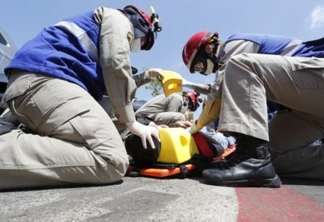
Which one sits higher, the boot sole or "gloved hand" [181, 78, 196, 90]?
"gloved hand" [181, 78, 196, 90]

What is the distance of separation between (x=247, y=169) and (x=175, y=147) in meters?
0.56

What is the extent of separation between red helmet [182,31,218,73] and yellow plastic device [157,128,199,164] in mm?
939

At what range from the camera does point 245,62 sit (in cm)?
184

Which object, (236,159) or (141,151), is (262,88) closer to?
(236,159)

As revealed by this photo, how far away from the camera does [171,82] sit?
8.42ft

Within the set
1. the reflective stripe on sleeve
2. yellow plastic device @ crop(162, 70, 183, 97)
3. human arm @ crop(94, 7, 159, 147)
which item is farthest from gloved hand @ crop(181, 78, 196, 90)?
the reflective stripe on sleeve

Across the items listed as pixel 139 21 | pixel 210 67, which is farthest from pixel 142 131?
pixel 210 67

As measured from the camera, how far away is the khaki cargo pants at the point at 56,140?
1.49 m

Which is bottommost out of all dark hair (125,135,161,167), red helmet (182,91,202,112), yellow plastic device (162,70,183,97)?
red helmet (182,91,202,112)

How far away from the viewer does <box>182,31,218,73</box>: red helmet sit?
2.71 m

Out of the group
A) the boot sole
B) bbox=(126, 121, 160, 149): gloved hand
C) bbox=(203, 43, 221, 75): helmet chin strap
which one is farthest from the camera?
bbox=(203, 43, 221, 75): helmet chin strap

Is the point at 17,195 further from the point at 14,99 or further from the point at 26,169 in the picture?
the point at 14,99

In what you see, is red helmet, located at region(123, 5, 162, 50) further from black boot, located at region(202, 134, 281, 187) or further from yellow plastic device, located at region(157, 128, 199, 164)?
black boot, located at region(202, 134, 281, 187)

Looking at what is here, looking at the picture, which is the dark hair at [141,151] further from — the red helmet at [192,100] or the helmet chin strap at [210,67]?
the red helmet at [192,100]
